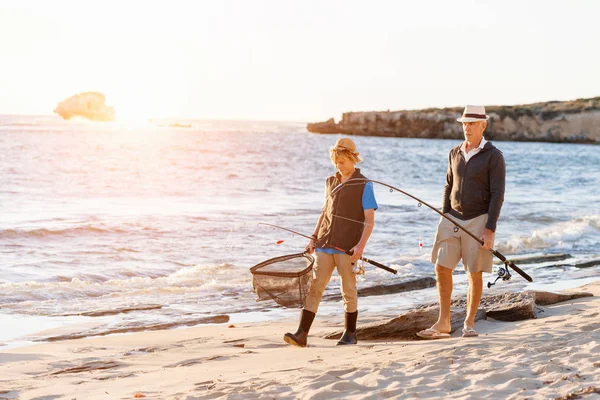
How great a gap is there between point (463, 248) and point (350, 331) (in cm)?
111

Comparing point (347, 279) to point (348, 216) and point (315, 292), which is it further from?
point (348, 216)

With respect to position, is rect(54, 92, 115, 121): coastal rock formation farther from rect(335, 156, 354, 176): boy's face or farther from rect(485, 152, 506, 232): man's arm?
rect(485, 152, 506, 232): man's arm

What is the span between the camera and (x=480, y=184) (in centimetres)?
584

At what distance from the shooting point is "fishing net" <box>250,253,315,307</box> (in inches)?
242

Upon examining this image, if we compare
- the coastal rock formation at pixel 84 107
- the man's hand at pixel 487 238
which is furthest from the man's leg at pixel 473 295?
the coastal rock formation at pixel 84 107

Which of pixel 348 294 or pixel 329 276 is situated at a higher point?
pixel 329 276

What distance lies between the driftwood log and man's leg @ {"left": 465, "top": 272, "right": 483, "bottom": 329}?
0.37m

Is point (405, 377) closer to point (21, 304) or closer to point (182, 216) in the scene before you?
point (21, 304)

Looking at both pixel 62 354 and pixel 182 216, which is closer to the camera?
pixel 62 354

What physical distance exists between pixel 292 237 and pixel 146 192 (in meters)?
11.2

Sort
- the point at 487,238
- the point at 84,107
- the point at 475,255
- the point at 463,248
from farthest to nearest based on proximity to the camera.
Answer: the point at 84,107, the point at 463,248, the point at 475,255, the point at 487,238

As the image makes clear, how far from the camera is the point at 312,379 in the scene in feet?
15.5

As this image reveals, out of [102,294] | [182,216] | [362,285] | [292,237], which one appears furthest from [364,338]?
[182,216]

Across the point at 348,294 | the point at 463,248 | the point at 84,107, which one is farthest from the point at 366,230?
the point at 84,107
